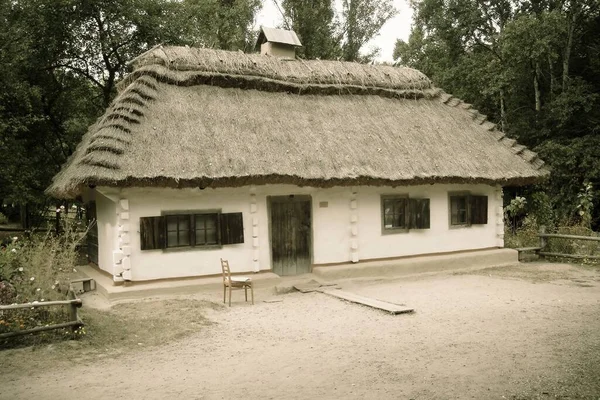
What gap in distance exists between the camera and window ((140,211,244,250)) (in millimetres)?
10352

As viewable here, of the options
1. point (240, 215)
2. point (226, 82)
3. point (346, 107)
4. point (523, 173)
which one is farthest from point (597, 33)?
point (240, 215)

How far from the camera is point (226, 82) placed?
13094 millimetres

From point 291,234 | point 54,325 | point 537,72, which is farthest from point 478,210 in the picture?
point 54,325

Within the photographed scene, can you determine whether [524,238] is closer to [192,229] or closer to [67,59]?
[192,229]

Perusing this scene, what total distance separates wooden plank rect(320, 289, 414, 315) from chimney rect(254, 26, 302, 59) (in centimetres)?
809

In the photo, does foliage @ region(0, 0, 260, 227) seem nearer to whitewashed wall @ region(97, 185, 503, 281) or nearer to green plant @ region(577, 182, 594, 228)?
whitewashed wall @ region(97, 185, 503, 281)

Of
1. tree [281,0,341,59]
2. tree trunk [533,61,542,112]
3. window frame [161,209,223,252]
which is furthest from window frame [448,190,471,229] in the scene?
tree [281,0,341,59]

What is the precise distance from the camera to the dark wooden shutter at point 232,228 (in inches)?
433

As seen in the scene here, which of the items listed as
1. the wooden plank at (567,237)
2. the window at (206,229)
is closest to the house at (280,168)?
the window at (206,229)

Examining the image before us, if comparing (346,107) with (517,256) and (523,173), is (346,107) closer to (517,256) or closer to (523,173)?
(523,173)

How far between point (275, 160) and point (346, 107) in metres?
3.82

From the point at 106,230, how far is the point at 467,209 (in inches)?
371

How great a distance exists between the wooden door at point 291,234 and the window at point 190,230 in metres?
1.04

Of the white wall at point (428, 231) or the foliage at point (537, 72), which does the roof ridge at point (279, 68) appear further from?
the foliage at point (537, 72)
